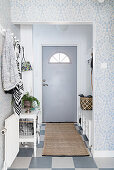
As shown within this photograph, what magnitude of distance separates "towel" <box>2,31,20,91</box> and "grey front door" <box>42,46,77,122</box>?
2.33 m

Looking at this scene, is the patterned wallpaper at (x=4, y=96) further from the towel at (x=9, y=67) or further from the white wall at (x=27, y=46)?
the white wall at (x=27, y=46)

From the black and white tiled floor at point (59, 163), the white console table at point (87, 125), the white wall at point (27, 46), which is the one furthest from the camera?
the white wall at point (27, 46)

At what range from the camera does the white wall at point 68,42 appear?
418cm

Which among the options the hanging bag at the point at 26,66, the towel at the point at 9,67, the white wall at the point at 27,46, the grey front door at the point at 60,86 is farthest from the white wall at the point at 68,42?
the towel at the point at 9,67

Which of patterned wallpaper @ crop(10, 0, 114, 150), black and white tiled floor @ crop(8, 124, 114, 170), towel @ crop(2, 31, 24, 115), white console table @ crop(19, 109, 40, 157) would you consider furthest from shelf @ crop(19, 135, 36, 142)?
patterned wallpaper @ crop(10, 0, 114, 150)

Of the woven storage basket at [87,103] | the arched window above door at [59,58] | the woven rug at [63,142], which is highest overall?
the arched window above door at [59,58]

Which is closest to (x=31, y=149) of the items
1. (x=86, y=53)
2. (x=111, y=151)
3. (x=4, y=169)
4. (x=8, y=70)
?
(x=4, y=169)

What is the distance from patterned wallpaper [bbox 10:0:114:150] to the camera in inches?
94.3

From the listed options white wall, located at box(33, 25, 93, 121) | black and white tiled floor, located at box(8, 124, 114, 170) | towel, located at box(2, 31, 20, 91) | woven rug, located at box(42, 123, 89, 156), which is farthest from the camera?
white wall, located at box(33, 25, 93, 121)

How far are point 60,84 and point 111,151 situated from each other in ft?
7.36

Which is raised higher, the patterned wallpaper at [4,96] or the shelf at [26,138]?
the patterned wallpaper at [4,96]

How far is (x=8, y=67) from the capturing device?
1992 mm

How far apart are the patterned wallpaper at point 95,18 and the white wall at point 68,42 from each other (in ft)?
5.68

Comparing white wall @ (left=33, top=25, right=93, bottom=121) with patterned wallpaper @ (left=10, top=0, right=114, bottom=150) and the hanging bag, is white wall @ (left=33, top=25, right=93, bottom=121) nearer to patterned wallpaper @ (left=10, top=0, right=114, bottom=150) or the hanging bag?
the hanging bag
